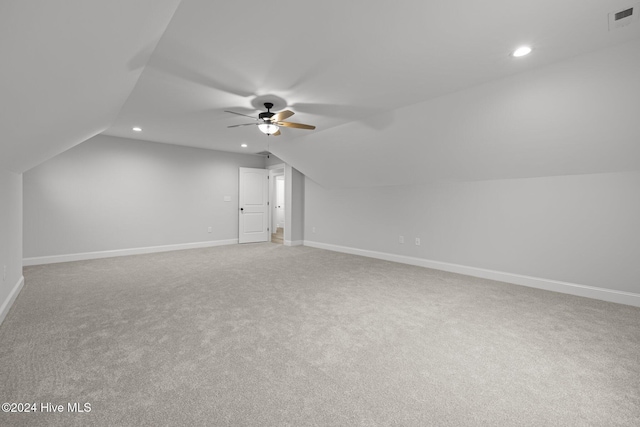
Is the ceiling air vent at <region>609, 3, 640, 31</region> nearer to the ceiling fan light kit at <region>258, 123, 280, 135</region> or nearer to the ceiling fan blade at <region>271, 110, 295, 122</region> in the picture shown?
the ceiling fan blade at <region>271, 110, 295, 122</region>

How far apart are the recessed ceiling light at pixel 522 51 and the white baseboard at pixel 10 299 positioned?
5212 mm

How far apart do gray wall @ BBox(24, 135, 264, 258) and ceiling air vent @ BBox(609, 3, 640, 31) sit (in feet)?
22.7

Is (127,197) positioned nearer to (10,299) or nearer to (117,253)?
(117,253)

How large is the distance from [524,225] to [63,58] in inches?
195

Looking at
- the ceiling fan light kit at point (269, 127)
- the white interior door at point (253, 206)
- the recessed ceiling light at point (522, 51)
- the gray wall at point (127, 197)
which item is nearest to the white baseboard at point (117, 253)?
the gray wall at point (127, 197)

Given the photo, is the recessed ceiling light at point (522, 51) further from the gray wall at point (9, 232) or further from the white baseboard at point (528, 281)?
the gray wall at point (9, 232)

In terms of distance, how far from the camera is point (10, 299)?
9.76 feet

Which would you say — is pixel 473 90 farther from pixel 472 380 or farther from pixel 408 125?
pixel 472 380

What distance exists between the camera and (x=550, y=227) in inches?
144

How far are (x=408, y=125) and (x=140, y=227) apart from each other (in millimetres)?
5772

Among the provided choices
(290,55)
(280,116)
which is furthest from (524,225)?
(290,55)

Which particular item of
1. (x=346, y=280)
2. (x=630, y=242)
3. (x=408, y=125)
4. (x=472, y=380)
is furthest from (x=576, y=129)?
(x=346, y=280)

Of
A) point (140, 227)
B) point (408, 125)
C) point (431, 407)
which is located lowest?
point (431, 407)

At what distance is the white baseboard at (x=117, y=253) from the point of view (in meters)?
4.99
